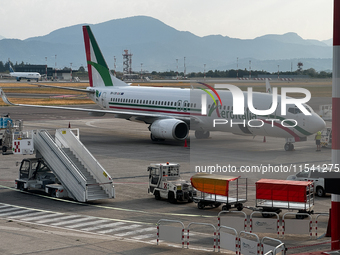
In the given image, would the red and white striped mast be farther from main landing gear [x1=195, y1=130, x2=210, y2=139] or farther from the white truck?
main landing gear [x1=195, y1=130, x2=210, y2=139]

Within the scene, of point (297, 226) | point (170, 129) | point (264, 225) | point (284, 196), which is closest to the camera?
point (297, 226)

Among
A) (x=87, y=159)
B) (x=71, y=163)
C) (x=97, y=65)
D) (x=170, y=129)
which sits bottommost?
(x=71, y=163)

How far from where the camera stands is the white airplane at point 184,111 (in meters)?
28.3

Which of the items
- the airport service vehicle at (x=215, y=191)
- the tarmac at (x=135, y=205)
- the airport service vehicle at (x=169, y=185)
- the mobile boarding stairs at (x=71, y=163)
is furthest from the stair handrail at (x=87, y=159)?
the airport service vehicle at (x=215, y=191)

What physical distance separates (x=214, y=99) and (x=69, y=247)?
1978 centimetres

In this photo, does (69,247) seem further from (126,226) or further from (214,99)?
(214,99)

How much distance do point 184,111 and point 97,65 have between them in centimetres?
1522

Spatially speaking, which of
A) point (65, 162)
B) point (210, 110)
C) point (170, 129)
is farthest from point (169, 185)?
point (170, 129)

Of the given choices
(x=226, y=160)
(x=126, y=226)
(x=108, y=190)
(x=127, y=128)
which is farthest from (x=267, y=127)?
(x=127, y=128)

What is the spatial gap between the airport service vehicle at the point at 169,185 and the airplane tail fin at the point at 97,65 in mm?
29276

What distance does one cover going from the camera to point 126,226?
70.2 ft

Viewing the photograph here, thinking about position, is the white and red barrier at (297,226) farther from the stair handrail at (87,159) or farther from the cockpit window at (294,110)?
the stair handrail at (87,159)

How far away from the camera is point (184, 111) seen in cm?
4497

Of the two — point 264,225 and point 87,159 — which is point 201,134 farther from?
point 264,225
